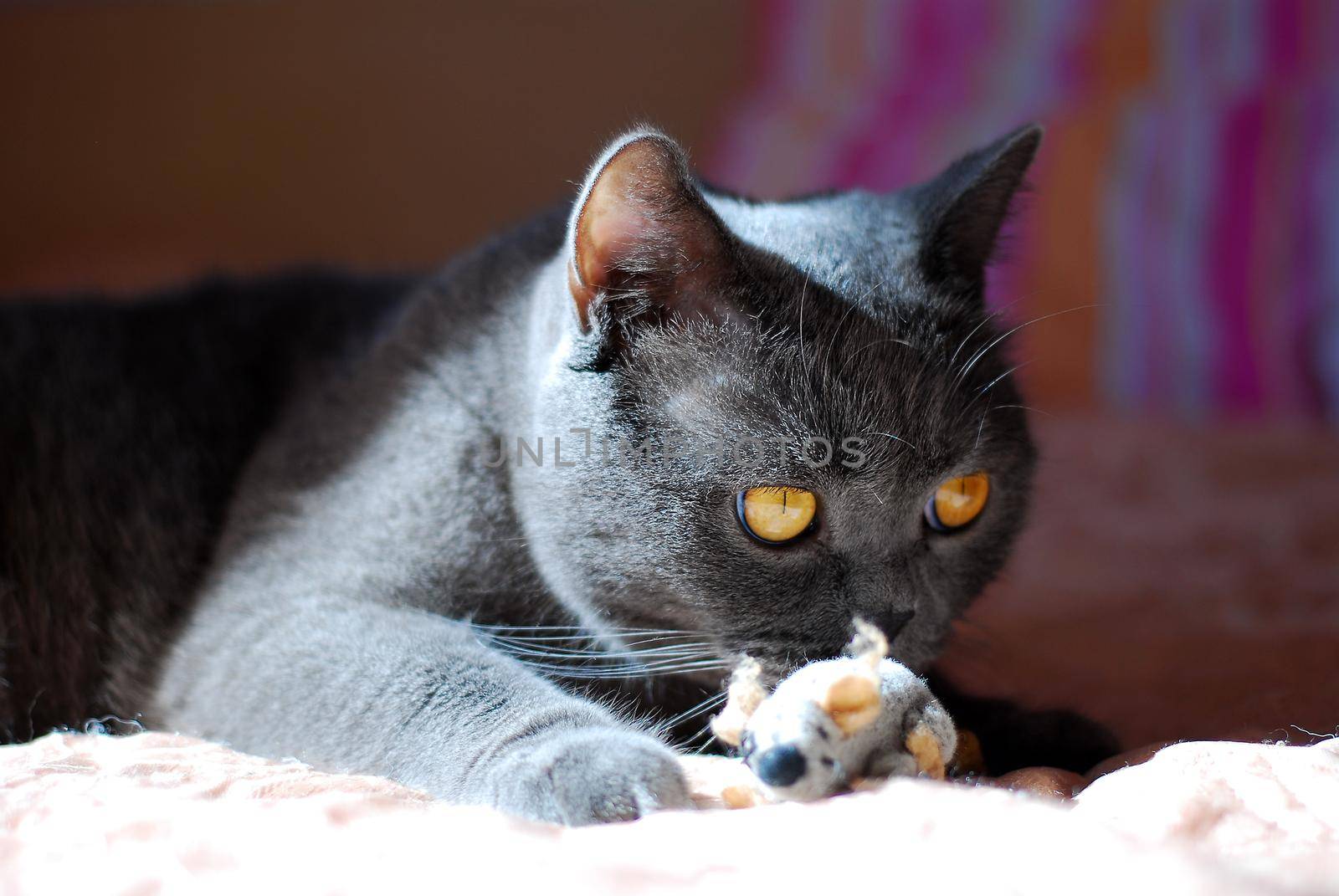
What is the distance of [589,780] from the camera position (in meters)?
0.83

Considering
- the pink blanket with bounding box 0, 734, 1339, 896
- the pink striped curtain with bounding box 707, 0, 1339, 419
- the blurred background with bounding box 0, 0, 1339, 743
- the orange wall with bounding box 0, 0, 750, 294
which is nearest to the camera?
the pink blanket with bounding box 0, 734, 1339, 896

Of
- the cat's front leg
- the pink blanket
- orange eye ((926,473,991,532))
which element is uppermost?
orange eye ((926,473,991,532))

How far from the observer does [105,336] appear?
1.54 metres

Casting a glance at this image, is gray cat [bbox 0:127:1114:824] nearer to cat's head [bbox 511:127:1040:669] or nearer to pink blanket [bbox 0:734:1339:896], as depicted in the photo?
cat's head [bbox 511:127:1040:669]

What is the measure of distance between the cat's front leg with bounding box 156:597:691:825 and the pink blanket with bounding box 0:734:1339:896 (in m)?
0.06

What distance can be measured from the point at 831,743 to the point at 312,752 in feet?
1.72

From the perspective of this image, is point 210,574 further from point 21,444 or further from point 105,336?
point 105,336

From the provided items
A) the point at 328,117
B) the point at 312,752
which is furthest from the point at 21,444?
the point at 328,117

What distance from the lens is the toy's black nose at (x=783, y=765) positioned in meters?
0.79

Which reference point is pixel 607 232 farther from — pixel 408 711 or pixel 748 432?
pixel 408 711

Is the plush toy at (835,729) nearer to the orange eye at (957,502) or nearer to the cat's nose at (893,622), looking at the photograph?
the cat's nose at (893,622)

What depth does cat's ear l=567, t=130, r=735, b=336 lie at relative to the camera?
962mm

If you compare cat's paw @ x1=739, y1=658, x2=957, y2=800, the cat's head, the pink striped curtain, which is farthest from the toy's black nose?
the pink striped curtain

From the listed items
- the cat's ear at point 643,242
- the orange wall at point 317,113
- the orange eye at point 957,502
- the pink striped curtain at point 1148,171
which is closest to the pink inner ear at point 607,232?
the cat's ear at point 643,242
